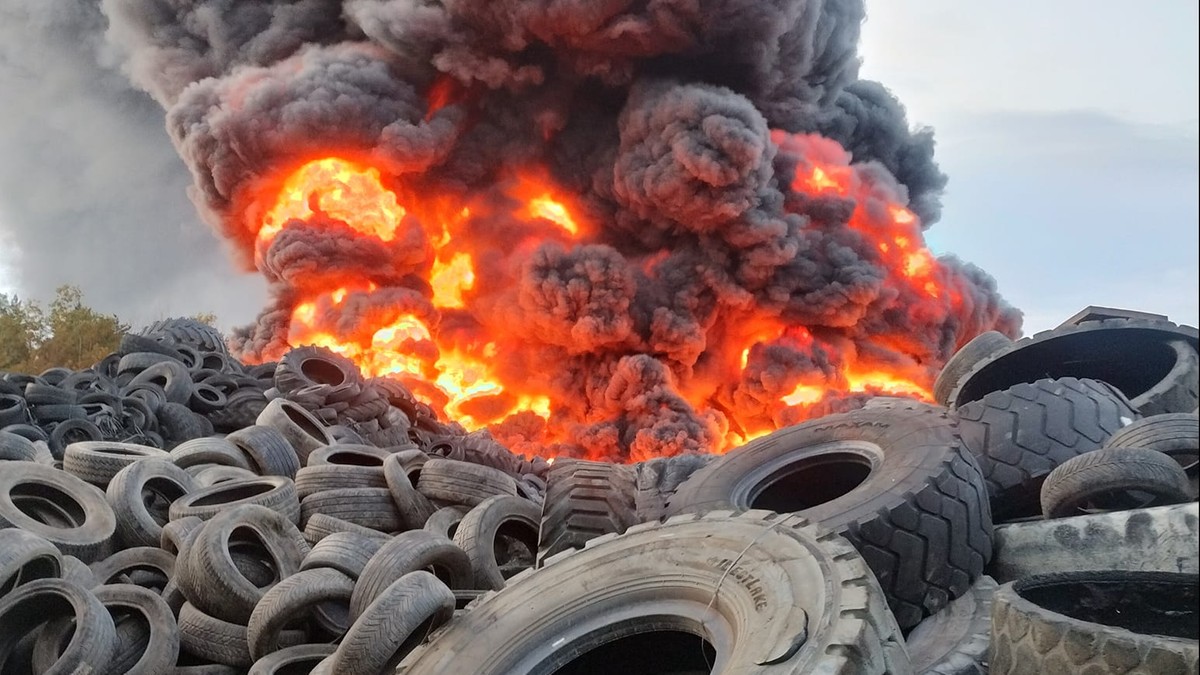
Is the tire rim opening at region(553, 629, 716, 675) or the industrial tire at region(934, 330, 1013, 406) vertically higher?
the industrial tire at region(934, 330, 1013, 406)

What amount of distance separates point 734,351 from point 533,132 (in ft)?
28.4

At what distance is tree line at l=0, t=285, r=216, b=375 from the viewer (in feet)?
60.8

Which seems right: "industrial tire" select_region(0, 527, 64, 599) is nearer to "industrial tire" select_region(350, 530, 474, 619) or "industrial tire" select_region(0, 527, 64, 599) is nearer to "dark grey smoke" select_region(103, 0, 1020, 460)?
"industrial tire" select_region(350, 530, 474, 619)

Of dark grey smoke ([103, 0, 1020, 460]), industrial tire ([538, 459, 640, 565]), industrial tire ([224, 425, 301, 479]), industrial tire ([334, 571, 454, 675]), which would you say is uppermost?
dark grey smoke ([103, 0, 1020, 460])

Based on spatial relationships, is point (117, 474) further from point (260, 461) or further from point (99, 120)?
point (99, 120)

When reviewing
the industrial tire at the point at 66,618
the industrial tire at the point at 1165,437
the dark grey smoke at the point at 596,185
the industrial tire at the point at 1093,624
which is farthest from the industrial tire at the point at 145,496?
the dark grey smoke at the point at 596,185

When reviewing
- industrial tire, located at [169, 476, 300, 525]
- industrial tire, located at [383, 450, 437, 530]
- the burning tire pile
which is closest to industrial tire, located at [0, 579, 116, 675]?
the burning tire pile

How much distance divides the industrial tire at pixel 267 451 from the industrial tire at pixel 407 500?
1334 millimetres

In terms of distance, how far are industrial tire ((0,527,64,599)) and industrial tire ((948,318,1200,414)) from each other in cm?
483

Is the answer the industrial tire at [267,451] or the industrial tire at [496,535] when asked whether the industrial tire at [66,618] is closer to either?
the industrial tire at [496,535]

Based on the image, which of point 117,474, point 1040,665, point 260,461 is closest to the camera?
point 1040,665

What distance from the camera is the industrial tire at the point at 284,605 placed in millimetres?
3613

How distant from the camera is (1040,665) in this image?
2260 mm

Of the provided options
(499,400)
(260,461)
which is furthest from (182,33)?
(260,461)
